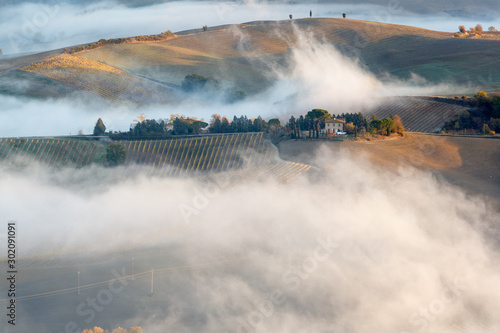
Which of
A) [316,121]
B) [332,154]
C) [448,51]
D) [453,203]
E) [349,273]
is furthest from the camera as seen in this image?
[448,51]

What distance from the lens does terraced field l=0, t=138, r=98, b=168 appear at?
317 ft

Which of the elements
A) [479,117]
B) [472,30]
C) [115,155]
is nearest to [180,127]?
[115,155]

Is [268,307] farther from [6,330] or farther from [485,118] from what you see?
[485,118]

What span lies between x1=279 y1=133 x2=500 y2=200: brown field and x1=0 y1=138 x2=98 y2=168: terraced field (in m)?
25.3

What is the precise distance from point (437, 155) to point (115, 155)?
39839mm

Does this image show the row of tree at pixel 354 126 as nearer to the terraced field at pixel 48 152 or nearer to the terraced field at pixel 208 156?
the terraced field at pixel 208 156

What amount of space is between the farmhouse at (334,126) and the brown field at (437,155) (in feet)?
18.5

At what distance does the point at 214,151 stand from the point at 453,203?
102 ft

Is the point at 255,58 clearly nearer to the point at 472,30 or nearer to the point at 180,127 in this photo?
the point at 472,30

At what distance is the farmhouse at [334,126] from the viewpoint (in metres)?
102

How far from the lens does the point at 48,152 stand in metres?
98.8

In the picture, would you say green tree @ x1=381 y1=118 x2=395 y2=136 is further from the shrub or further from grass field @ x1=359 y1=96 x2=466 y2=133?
the shrub

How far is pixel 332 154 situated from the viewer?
304ft

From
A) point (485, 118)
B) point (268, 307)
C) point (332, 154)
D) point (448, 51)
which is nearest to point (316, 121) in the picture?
point (332, 154)
